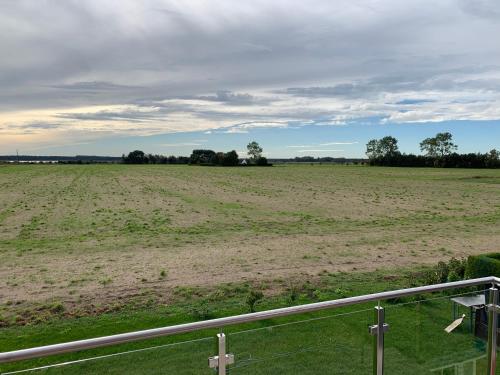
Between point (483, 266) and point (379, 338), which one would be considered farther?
point (483, 266)

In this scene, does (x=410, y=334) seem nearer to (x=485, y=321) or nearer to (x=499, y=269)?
(x=485, y=321)

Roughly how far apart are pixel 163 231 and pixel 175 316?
36.4 feet

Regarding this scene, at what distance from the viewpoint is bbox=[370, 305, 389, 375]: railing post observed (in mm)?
3594

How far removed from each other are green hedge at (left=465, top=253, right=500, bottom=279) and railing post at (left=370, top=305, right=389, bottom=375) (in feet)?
19.2

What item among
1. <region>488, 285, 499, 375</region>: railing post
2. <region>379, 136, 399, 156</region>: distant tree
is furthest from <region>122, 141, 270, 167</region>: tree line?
<region>488, 285, 499, 375</region>: railing post

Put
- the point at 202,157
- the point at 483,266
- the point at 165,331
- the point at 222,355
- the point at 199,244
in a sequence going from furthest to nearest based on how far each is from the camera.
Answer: the point at 202,157
the point at 199,244
the point at 483,266
the point at 222,355
the point at 165,331

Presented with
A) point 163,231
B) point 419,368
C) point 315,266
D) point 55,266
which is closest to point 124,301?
point 55,266

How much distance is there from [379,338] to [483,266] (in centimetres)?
620

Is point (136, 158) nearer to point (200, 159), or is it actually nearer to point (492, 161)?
point (200, 159)

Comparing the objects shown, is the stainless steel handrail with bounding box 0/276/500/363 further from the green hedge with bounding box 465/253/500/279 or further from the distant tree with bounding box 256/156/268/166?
the distant tree with bounding box 256/156/268/166

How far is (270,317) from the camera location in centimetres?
298

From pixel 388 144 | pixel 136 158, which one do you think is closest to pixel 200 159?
pixel 136 158

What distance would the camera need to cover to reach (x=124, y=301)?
1003 cm

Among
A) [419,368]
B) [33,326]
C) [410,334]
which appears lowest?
[33,326]
